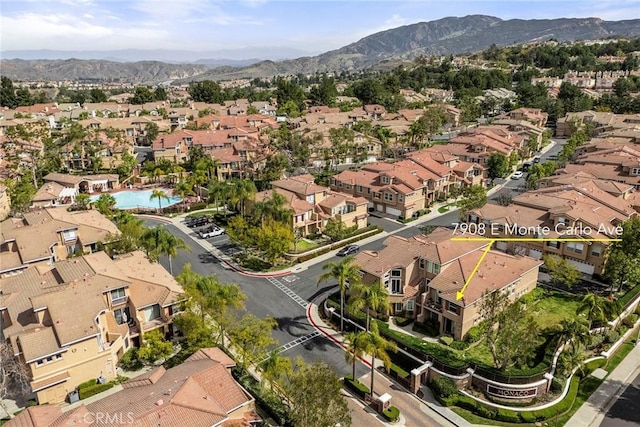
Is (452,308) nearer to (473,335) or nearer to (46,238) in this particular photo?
(473,335)

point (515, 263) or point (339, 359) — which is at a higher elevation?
point (515, 263)

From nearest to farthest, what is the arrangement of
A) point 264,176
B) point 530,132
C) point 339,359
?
point 339,359
point 264,176
point 530,132

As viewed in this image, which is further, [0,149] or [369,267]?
[0,149]

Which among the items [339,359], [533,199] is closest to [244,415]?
[339,359]

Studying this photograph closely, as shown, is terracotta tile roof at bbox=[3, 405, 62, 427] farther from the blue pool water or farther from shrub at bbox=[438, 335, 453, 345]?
the blue pool water

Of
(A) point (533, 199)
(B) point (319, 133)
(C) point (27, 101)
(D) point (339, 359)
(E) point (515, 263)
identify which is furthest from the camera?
(C) point (27, 101)

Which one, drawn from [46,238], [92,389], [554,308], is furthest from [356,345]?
[46,238]

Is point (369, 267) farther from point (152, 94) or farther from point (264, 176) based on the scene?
point (152, 94)
